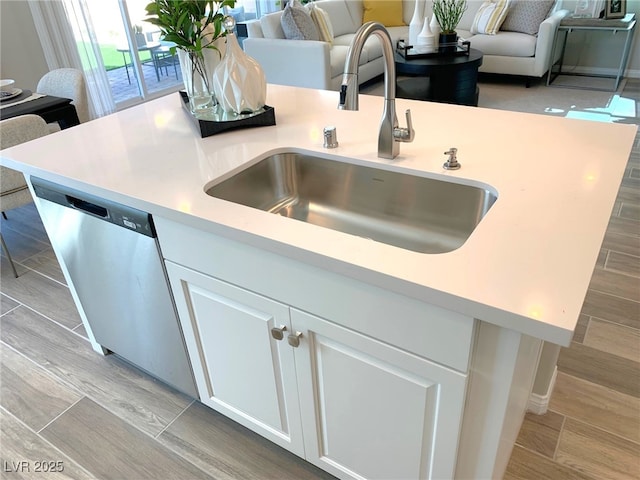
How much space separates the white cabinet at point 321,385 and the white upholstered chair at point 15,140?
4.43 ft

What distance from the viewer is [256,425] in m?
1.51

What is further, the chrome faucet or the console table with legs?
the console table with legs

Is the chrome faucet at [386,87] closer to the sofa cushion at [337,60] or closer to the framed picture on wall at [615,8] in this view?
the sofa cushion at [337,60]

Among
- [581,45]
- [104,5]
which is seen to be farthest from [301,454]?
[581,45]

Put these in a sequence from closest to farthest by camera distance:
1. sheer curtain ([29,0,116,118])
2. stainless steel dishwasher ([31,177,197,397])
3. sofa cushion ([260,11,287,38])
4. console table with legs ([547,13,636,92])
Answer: stainless steel dishwasher ([31,177,197,397])
sheer curtain ([29,0,116,118])
sofa cushion ([260,11,287,38])
console table with legs ([547,13,636,92])

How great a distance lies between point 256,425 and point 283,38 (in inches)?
153

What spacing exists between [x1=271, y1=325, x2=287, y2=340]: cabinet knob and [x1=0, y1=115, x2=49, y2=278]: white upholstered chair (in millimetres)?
1707

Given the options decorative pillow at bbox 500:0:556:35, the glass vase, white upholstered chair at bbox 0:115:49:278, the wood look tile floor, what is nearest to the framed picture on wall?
decorative pillow at bbox 500:0:556:35

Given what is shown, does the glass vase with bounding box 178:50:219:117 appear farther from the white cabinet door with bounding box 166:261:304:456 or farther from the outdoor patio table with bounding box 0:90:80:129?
the outdoor patio table with bounding box 0:90:80:129

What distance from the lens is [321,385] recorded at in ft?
4.01

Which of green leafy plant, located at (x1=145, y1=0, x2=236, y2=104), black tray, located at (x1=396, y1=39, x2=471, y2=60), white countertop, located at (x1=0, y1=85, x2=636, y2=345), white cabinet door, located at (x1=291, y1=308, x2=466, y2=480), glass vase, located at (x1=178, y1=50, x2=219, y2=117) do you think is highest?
green leafy plant, located at (x1=145, y1=0, x2=236, y2=104)

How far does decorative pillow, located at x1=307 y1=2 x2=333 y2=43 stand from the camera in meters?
4.68

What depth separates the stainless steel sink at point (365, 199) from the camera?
1259mm

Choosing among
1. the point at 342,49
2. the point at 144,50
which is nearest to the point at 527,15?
the point at 342,49
